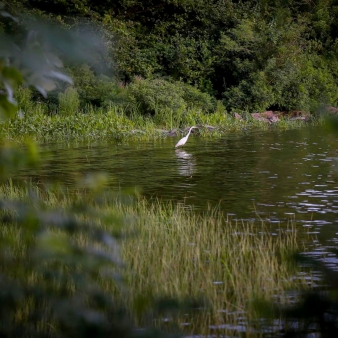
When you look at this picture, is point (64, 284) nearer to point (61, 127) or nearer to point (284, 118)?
point (61, 127)

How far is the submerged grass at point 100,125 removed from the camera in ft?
65.4

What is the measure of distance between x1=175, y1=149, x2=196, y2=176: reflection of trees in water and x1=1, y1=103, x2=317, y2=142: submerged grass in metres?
4.17

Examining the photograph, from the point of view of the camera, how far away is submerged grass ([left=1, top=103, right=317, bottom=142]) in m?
19.9

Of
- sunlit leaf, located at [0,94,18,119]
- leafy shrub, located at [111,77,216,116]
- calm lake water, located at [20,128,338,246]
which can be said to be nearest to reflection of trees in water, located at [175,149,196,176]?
calm lake water, located at [20,128,338,246]

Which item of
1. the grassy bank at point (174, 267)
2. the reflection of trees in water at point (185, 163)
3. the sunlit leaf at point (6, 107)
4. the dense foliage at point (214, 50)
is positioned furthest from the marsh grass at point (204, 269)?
the dense foliage at point (214, 50)

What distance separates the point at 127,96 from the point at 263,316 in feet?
75.7

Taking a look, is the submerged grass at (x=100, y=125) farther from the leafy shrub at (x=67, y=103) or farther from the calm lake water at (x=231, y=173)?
the calm lake water at (x=231, y=173)

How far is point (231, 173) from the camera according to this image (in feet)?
42.1

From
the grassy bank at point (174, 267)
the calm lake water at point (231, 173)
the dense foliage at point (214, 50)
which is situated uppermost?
the dense foliage at point (214, 50)

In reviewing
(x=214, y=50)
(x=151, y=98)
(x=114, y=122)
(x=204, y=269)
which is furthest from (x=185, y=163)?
(x=214, y=50)

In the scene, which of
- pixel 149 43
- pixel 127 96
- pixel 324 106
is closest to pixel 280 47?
→ pixel 149 43

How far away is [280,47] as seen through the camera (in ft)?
93.8

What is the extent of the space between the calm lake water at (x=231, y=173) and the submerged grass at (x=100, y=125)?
1.29 m

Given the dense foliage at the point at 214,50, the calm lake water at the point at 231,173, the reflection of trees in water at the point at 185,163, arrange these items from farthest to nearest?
the dense foliage at the point at 214,50
the reflection of trees in water at the point at 185,163
the calm lake water at the point at 231,173
